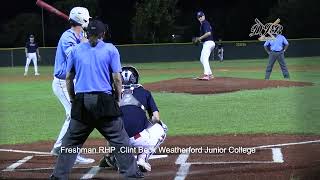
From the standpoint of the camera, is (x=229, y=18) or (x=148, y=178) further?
(x=229, y=18)

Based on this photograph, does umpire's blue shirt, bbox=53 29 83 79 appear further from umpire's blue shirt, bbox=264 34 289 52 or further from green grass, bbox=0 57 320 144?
umpire's blue shirt, bbox=264 34 289 52

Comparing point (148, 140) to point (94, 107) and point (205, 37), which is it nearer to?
point (94, 107)

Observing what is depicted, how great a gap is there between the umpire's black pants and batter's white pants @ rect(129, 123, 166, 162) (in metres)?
0.71

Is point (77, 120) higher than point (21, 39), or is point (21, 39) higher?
point (77, 120)

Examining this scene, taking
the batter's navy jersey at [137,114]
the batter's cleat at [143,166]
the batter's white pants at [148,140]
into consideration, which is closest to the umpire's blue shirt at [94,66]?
the batter's navy jersey at [137,114]

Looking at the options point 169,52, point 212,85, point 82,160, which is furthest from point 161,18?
point 82,160

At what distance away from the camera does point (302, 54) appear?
36.4 meters

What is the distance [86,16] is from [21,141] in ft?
9.48

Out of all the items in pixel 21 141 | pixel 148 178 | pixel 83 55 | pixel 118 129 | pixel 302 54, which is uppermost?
pixel 83 55

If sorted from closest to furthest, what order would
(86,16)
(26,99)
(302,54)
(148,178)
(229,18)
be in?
1. (148,178)
2. (86,16)
3. (26,99)
4. (302,54)
5. (229,18)

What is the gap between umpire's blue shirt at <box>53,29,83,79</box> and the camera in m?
6.58

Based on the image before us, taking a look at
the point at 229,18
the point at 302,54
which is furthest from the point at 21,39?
the point at 302,54

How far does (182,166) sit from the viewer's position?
6.23 metres

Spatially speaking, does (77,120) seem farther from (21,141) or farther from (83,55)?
(21,141)
